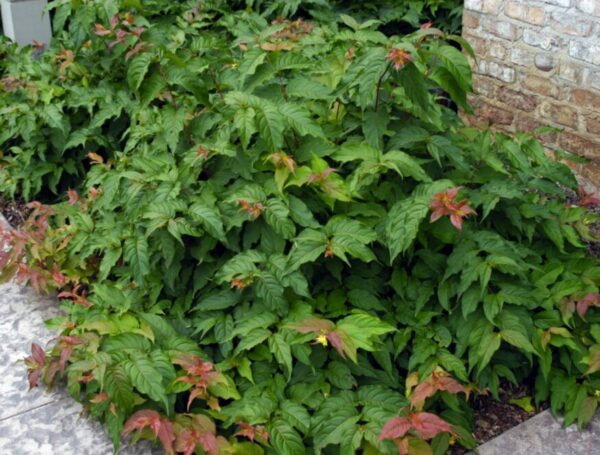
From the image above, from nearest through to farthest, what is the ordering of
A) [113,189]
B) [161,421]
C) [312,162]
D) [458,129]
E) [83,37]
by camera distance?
[161,421] < [312,162] < [113,189] < [458,129] < [83,37]

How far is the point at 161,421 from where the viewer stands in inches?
114

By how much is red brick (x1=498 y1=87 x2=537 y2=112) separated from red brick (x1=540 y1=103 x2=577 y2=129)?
0.10 meters

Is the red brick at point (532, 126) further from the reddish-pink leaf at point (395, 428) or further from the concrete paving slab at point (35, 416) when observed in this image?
the concrete paving slab at point (35, 416)

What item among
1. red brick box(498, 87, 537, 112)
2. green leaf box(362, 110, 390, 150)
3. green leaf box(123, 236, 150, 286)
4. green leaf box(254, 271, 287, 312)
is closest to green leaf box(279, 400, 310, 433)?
green leaf box(254, 271, 287, 312)

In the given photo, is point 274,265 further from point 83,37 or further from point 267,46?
point 83,37

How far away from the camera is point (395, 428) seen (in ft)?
8.96

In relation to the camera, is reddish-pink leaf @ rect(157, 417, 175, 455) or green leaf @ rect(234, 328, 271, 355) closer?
reddish-pink leaf @ rect(157, 417, 175, 455)

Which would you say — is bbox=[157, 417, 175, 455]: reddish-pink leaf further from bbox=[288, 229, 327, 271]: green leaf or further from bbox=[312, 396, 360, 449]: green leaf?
bbox=[288, 229, 327, 271]: green leaf

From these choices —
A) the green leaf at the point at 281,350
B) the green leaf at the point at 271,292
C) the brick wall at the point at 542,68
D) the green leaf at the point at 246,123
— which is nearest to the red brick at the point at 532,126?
the brick wall at the point at 542,68

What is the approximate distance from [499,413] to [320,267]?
2.93 ft

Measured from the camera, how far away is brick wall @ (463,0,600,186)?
4.77 meters

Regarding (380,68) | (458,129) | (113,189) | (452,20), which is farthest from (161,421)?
(452,20)

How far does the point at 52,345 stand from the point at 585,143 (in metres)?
3.23

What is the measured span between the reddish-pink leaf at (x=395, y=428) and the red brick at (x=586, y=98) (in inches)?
109
